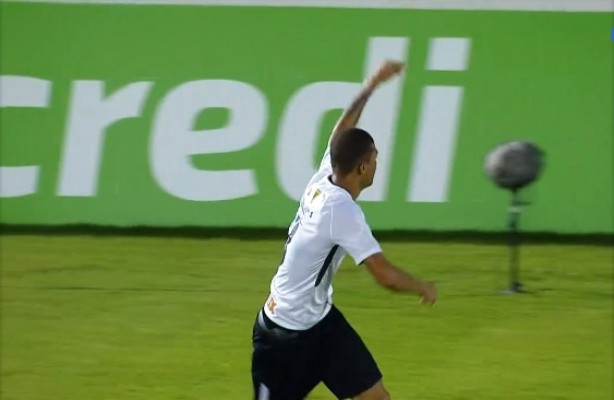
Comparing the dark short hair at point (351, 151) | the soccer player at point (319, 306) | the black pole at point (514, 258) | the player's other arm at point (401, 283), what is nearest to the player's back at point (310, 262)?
the soccer player at point (319, 306)

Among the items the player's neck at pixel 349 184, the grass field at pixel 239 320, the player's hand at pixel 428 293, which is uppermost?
the player's neck at pixel 349 184

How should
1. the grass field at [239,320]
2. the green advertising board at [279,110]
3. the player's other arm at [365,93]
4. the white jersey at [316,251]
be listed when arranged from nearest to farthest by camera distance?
1. the white jersey at [316,251]
2. the player's other arm at [365,93]
3. the grass field at [239,320]
4. the green advertising board at [279,110]

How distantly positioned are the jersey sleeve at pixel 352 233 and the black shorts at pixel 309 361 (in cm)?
54

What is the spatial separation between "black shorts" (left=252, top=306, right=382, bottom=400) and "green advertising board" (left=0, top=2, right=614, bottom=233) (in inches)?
295

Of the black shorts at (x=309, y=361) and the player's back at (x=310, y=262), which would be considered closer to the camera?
the player's back at (x=310, y=262)

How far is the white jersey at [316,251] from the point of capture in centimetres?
660

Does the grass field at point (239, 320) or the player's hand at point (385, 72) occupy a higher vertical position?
the player's hand at point (385, 72)

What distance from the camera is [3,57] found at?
15.0 m

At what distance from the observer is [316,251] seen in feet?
22.1

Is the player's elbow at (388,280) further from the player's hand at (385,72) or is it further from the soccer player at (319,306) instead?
the player's hand at (385,72)

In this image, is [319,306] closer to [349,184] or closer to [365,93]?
[349,184]

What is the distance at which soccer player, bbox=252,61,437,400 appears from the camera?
6.68 meters

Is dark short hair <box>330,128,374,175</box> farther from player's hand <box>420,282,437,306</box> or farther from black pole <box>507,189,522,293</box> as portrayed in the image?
black pole <box>507,189,522,293</box>

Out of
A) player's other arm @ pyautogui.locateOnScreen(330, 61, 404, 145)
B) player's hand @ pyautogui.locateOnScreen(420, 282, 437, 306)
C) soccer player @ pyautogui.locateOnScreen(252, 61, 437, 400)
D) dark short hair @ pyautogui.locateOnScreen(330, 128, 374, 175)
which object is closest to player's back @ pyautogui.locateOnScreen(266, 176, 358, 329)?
soccer player @ pyautogui.locateOnScreen(252, 61, 437, 400)
